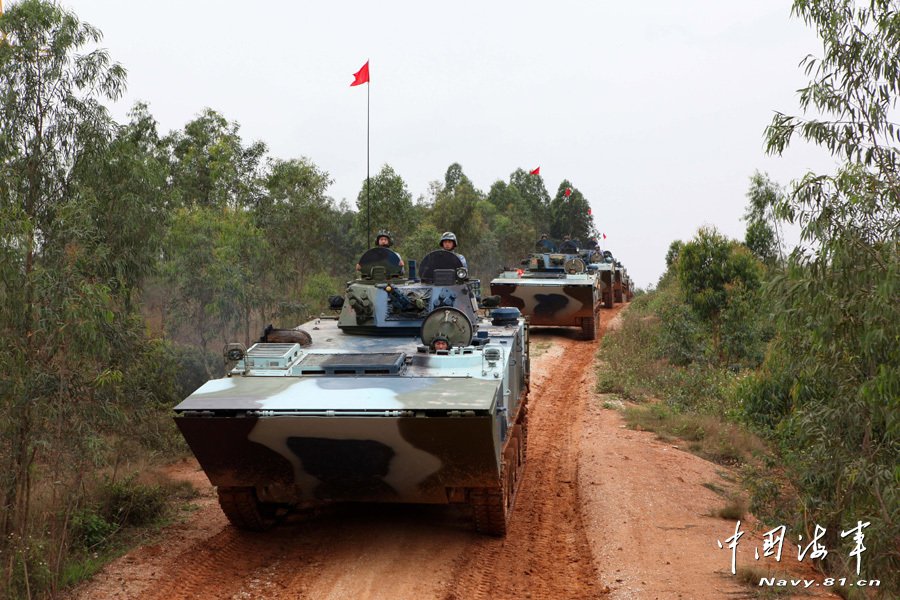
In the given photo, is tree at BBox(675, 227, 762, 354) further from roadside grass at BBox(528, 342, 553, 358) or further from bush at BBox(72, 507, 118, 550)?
bush at BBox(72, 507, 118, 550)

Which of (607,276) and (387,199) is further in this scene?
(607,276)

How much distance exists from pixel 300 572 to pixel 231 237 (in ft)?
40.9

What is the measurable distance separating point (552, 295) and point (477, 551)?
47.1 feet

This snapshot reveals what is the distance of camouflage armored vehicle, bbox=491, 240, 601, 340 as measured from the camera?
75.5 feet

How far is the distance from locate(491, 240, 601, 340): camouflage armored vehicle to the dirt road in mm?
10570

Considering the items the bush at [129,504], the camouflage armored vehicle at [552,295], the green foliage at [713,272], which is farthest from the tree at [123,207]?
the green foliage at [713,272]

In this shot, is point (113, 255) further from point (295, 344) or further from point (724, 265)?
point (724, 265)

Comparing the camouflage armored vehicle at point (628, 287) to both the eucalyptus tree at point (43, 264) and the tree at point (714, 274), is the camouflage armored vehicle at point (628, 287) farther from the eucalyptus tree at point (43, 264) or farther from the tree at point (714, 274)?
the eucalyptus tree at point (43, 264)

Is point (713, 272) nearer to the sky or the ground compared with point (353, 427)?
nearer to the sky

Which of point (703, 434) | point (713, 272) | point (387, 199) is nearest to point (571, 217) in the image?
point (387, 199)

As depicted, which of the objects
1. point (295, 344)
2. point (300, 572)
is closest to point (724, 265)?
point (295, 344)

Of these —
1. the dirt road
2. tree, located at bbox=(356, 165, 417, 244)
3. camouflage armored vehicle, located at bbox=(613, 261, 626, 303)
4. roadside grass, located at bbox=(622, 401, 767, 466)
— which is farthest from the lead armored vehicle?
the dirt road

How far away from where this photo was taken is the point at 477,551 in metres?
9.15

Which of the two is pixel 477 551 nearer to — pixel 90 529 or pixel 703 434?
pixel 90 529
